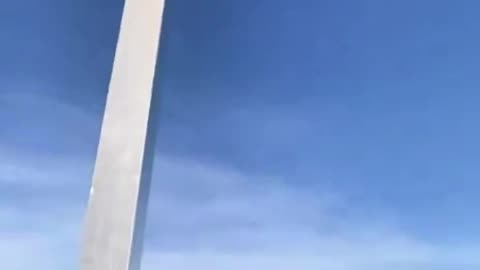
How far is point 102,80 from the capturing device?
1.15 metres

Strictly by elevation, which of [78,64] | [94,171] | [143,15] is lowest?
[94,171]

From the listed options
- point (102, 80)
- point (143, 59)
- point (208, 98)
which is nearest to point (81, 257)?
point (143, 59)

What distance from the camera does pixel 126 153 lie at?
79 cm

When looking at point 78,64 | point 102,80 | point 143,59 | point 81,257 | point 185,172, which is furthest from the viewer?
point 185,172

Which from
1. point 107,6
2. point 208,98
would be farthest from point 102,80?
Answer: point 208,98

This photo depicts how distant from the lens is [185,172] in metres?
1.47

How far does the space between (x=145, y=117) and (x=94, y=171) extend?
0.12m

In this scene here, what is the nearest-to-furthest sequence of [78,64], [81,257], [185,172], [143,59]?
[81,257] → [143,59] → [78,64] → [185,172]

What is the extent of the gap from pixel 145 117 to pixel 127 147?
0.20ft

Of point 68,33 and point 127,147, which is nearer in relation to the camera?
point 127,147

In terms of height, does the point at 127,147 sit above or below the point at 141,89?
below

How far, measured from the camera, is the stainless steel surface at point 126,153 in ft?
2.44

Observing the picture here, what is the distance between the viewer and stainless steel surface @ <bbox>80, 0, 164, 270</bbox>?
0.74 m

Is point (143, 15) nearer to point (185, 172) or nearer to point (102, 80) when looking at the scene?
point (102, 80)
